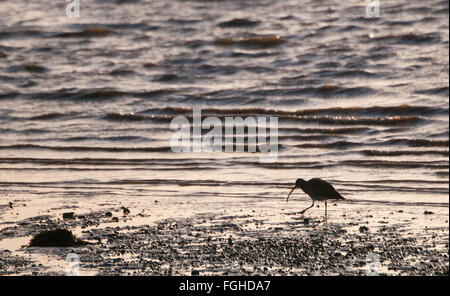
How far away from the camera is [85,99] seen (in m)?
16.1

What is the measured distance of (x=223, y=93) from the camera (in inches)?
622

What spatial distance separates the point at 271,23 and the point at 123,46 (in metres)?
3.64

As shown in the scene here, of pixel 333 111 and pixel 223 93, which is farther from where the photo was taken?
pixel 223 93

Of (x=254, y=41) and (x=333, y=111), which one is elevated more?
(x=254, y=41)

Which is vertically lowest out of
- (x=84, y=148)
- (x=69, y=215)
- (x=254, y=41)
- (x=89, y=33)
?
(x=69, y=215)

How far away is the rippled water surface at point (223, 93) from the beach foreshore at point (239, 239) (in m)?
0.81

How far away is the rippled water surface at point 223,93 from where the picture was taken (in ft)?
35.1

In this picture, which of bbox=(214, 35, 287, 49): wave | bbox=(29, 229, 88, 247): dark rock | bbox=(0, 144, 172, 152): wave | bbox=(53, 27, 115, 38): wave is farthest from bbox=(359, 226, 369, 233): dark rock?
bbox=(53, 27, 115, 38): wave

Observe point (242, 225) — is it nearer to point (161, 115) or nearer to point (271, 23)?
point (161, 115)

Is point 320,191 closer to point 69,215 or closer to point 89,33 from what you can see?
point 69,215

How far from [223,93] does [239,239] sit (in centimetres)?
837

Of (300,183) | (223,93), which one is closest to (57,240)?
(300,183)

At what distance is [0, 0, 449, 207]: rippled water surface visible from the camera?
10.7 m

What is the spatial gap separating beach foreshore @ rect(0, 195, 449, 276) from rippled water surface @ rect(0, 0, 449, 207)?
2.67 feet
